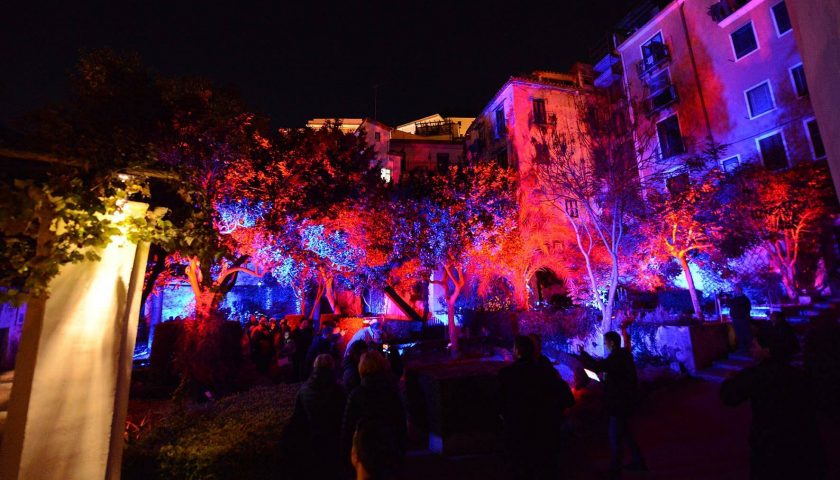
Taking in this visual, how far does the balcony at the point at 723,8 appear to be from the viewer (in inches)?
830

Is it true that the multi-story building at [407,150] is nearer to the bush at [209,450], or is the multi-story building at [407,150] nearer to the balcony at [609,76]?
the balcony at [609,76]

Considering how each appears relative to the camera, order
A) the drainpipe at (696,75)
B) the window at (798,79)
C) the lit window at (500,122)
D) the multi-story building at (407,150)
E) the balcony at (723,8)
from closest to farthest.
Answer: the window at (798,79)
the balcony at (723,8)
the drainpipe at (696,75)
the lit window at (500,122)
the multi-story building at (407,150)

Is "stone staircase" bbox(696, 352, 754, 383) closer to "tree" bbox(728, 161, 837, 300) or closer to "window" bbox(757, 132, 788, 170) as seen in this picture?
"tree" bbox(728, 161, 837, 300)

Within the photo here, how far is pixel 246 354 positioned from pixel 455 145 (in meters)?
29.7

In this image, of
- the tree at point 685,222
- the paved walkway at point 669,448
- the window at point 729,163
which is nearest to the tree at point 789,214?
the tree at point 685,222

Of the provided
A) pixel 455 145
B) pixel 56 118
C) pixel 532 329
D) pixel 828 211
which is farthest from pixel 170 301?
pixel 828 211

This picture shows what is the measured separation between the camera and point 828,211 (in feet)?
49.7

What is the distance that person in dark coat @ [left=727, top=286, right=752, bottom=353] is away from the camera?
10.6m

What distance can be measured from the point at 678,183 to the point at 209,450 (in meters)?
22.2

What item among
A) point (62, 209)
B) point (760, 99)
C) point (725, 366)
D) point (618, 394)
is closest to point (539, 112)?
point (760, 99)

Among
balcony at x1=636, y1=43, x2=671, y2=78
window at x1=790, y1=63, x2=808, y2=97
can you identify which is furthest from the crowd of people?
balcony at x1=636, y1=43, x2=671, y2=78

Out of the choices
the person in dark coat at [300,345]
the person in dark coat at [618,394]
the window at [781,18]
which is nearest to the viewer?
the person in dark coat at [618,394]

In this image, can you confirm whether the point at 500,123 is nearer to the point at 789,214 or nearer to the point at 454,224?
the point at 454,224

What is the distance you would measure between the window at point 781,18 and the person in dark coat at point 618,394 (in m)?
23.8
